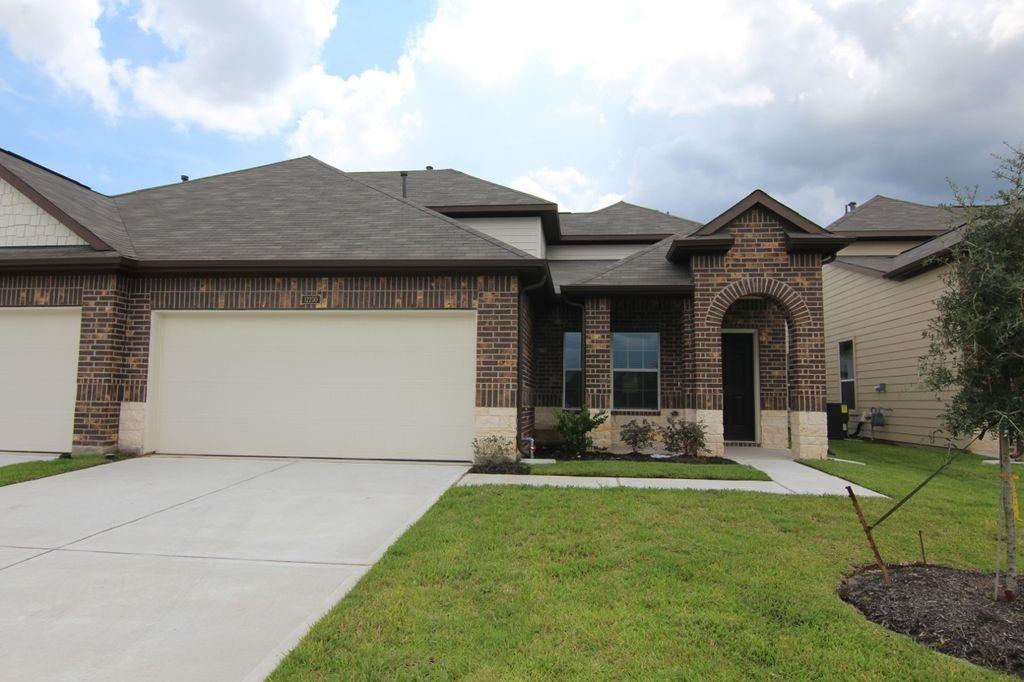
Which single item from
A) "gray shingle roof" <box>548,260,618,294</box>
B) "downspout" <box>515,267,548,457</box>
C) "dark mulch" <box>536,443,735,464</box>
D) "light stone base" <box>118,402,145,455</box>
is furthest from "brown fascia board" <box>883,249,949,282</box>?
"light stone base" <box>118,402,145,455</box>

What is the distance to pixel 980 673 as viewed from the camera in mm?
2918

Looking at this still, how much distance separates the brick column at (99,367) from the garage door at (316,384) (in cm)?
54

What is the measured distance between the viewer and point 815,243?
10078 mm

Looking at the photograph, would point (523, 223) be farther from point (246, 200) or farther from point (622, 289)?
point (246, 200)

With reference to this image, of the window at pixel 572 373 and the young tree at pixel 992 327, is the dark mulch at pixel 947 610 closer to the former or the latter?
the young tree at pixel 992 327


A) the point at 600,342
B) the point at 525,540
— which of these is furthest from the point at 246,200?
the point at 525,540

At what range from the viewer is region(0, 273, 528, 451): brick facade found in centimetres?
936

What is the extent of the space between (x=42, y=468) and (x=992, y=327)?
10887 millimetres

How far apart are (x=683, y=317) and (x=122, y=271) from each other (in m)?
10.2

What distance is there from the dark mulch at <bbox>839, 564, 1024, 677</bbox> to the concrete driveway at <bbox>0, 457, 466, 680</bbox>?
140 inches

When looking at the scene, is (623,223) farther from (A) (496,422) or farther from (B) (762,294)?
(A) (496,422)

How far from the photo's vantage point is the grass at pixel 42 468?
7527mm

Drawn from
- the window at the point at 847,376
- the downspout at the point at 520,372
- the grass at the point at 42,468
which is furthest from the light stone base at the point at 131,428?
the window at the point at 847,376

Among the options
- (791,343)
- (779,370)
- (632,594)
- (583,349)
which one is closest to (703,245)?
(791,343)
